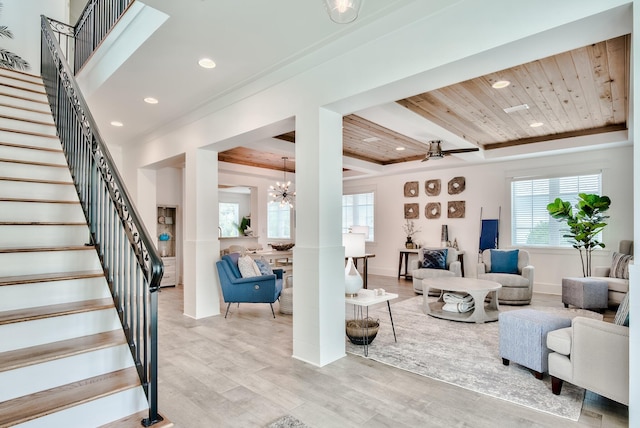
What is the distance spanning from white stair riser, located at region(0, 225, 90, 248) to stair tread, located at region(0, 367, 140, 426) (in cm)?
126

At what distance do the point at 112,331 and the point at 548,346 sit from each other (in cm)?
325

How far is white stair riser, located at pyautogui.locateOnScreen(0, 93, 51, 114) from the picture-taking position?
400 cm

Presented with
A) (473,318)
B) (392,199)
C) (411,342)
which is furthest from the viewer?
(392,199)

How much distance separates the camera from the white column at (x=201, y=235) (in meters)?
4.96

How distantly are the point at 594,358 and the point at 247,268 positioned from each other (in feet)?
12.9

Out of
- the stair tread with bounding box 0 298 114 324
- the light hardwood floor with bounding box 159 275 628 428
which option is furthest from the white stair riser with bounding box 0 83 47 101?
the light hardwood floor with bounding box 159 275 628 428

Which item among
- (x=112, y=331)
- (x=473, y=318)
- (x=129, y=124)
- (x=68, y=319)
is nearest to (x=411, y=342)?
(x=473, y=318)

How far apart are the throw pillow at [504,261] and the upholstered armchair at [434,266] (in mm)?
671

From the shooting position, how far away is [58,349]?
79.5 inches

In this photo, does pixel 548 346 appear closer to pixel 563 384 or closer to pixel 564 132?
pixel 563 384

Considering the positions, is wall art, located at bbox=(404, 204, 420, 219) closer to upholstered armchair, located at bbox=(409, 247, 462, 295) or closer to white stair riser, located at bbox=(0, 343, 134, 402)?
upholstered armchair, located at bbox=(409, 247, 462, 295)

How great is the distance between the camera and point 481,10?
230cm

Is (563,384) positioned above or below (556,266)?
below

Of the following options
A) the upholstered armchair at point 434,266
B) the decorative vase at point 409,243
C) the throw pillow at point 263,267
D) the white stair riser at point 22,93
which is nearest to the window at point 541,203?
the upholstered armchair at point 434,266
